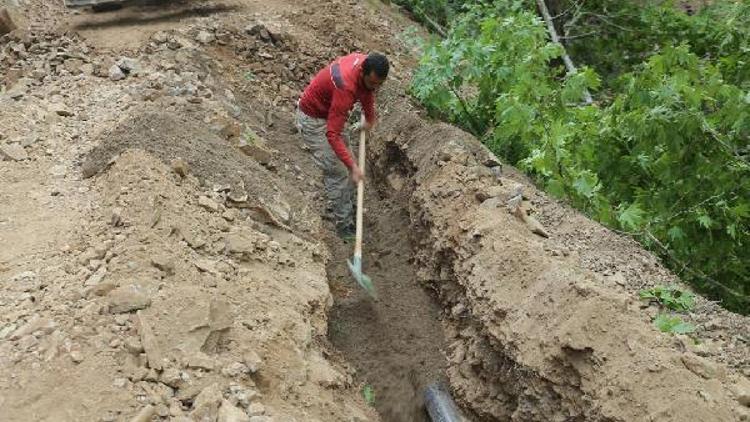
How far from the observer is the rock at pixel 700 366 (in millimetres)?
3193

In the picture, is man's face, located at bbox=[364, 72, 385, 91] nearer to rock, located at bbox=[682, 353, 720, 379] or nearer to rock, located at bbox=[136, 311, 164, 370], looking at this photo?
rock, located at bbox=[136, 311, 164, 370]

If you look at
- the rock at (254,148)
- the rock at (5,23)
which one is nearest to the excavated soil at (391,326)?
the rock at (254,148)

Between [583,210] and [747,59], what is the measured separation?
184 cm

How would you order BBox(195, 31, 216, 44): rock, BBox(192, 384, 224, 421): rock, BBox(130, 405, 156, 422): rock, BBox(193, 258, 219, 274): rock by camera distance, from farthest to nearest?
BBox(195, 31, 216, 44): rock, BBox(193, 258, 219, 274): rock, BBox(192, 384, 224, 421): rock, BBox(130, 405, 156, 422): rock

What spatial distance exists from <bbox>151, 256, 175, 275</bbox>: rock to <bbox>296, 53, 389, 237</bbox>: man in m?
1.71

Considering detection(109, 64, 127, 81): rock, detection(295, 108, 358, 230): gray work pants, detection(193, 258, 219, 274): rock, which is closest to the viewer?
detection(193, 258, 219, 274): rock

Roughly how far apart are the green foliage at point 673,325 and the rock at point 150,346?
2552 millimetres

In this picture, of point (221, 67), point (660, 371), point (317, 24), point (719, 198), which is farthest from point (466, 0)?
point (660, 371)

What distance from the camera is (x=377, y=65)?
15.9ft

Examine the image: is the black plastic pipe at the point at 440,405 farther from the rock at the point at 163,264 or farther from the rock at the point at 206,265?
the rock at the point at 163,264

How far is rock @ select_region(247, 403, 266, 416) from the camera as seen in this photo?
3178mm

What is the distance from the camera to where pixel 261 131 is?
663 centimetres

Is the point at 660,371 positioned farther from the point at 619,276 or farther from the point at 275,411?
the point at 275,411

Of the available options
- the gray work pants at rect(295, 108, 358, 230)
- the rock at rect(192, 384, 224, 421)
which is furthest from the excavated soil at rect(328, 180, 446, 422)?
the rock at rect(192, 384, 224, 421)
